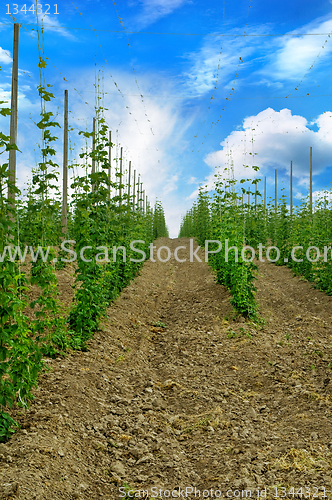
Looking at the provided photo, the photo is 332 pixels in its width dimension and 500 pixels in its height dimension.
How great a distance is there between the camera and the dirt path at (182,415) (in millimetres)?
3381

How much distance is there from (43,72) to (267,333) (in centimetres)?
613

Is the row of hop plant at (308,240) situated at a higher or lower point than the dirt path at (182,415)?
higher

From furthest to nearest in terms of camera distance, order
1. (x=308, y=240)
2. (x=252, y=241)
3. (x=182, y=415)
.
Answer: (x=308, y=240) → (x=252, y=241) → (x=182, y=415)

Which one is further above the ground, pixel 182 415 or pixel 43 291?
pixel 43 291

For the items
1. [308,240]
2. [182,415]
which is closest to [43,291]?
[182,415]

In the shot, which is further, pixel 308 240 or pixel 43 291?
pixel 308 240

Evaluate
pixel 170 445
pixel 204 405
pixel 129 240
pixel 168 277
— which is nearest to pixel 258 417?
pixel 204 405

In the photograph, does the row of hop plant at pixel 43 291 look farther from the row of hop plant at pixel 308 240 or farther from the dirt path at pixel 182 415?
the row of hop plant at pixel 308 240

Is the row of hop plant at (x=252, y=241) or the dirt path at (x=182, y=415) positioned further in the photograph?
the row of hop plant at (x=252, y=241)

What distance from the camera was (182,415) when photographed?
15.4 feet

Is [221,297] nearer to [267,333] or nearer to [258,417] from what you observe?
[267,333]

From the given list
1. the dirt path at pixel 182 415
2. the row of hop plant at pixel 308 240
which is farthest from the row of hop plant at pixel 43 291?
the row of hop plant at pixel 308 240

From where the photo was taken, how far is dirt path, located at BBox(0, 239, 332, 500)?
3381mm

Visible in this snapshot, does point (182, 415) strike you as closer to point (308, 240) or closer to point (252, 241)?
point (252, 241)
